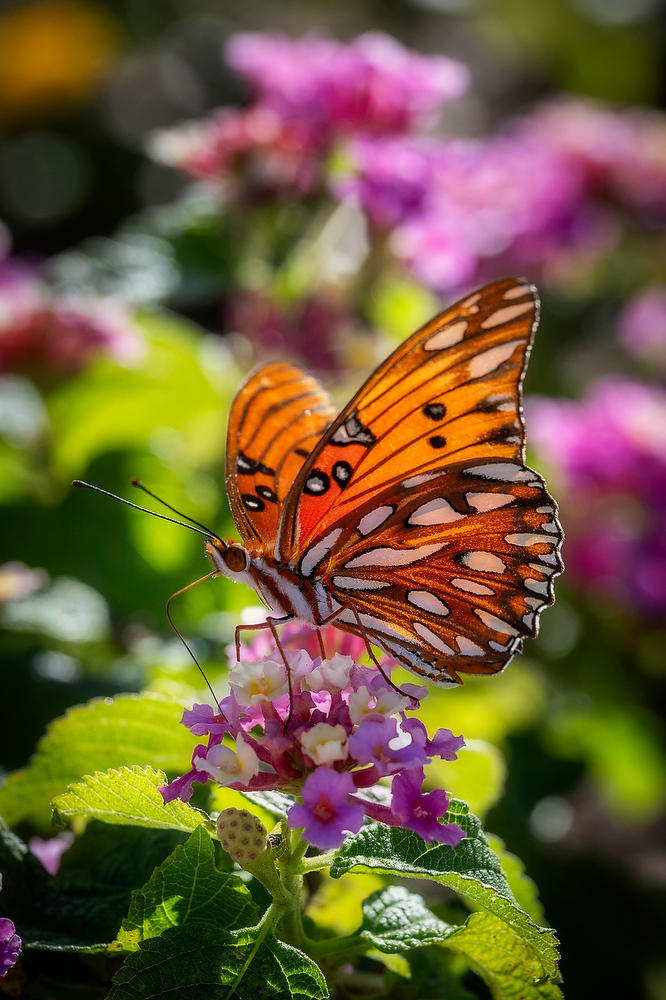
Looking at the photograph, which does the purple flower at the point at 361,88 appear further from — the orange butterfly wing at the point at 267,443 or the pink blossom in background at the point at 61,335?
the orange butterfly wing at the point at 267,443

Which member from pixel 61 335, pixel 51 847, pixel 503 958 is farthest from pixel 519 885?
pixel 61 335

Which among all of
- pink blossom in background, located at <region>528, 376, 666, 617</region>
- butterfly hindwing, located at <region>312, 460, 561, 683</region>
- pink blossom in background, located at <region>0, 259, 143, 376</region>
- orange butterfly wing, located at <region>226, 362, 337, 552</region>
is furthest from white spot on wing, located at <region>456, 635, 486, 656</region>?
pink blossom in background, located at <region>528, 376, 666, 617</region>

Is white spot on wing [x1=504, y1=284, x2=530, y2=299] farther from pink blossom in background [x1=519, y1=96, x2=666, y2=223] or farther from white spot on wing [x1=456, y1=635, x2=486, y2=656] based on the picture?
pink blossom in background [x1=519, y1=96, x2=666, y2=223]

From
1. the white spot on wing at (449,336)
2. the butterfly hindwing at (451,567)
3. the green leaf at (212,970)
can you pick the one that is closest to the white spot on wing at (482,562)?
the butterfly hindwing at (451,567)

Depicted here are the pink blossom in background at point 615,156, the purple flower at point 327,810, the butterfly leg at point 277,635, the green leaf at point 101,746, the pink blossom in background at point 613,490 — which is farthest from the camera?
the pink blossom in background at point 615,156

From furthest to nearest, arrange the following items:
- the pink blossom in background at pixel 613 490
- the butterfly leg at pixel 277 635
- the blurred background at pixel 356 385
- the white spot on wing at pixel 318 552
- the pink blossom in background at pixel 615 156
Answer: the pink blossom in background at pixel 615 156 → the pink blossom in background at pixel 613 490 → the blurred background at pixel 356 385 → the white spot on wing at pixel 318 552 → the butterfly leg at pixel 277 635
